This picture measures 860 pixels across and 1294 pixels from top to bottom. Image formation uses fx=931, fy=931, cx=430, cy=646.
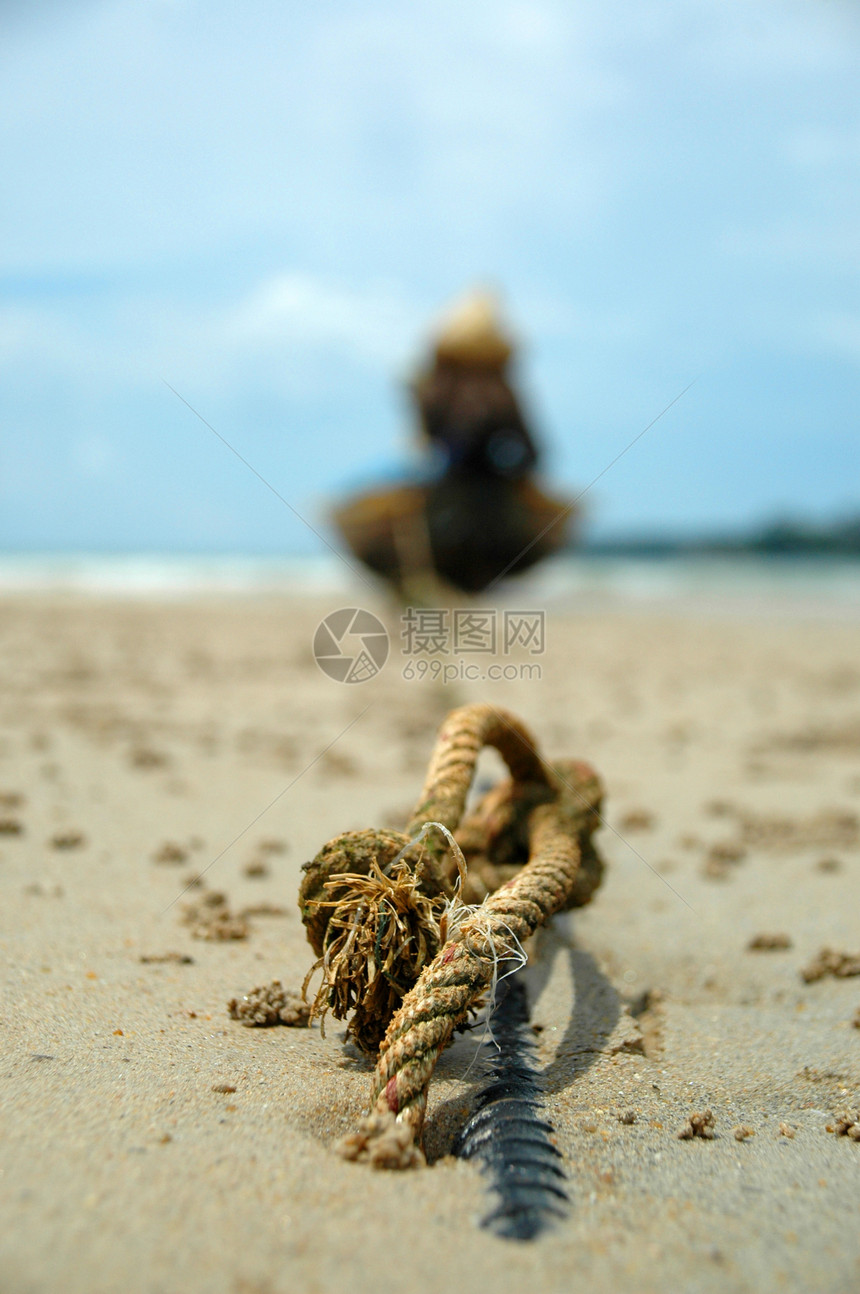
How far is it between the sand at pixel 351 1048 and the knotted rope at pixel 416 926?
0.12 metres

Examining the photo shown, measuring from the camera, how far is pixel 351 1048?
5.31 ft

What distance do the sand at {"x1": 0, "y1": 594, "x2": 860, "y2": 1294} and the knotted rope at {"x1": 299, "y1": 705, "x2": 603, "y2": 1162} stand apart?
119mm

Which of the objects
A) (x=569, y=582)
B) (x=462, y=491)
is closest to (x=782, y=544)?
(x=569, y=582)

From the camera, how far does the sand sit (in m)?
1.06

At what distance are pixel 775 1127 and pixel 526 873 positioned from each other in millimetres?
559

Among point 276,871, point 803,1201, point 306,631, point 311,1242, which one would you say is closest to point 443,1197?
point 311,1242

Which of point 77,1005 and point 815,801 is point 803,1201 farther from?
point 815,801

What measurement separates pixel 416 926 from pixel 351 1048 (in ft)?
1.00

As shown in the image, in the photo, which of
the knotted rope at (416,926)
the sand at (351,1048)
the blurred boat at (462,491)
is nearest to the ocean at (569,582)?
the blurred boat at (462,491)

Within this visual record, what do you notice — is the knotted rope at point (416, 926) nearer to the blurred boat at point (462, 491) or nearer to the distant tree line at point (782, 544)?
the blurred boat at point (462, 491)

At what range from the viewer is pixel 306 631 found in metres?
11.7

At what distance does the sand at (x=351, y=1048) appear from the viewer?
1062 mm

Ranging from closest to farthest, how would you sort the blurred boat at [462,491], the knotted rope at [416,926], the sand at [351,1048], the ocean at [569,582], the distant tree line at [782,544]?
the sand at [351,1048]
the knotted rope at [416,926]
the blurred boat at [462,491]
the ocean at [569,582]
the distant tree line at [782,544]

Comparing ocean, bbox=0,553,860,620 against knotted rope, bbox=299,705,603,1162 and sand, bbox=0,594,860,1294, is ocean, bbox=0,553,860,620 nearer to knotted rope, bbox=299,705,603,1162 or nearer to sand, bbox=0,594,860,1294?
sand, bbox=0,594,860,1294
